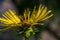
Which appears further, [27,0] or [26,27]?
[27,0]

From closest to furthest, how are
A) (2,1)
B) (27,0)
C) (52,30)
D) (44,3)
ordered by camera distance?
(44,3) → (27,0) → (52,30) → (2,1)

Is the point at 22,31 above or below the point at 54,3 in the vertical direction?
below

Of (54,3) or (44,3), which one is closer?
(44,3)

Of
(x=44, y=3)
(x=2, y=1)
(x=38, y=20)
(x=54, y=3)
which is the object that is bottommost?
(x=38, y=20)

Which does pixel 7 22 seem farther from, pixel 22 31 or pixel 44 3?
pixel 44 3

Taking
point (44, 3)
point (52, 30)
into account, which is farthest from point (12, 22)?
point (52, 30)

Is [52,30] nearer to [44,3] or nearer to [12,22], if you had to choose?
[44,3]

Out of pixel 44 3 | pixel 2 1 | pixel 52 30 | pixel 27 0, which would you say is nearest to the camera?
pixel 44 3

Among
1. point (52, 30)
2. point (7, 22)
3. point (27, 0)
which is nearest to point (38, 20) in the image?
point (7, 22)

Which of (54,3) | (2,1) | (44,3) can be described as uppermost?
(2,1)
